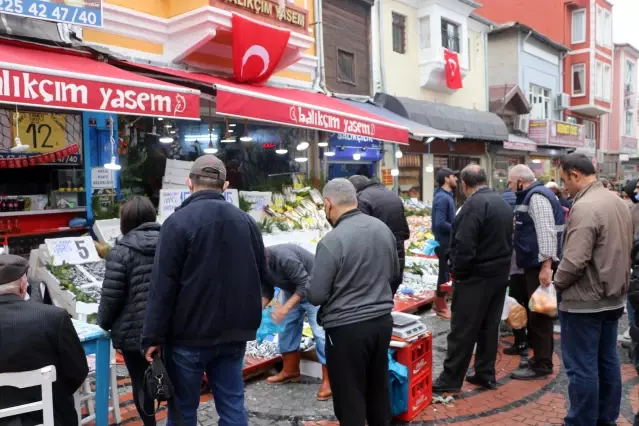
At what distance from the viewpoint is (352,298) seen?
322 centimetres

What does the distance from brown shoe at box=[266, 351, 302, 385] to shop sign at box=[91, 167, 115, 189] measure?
12.9 ft

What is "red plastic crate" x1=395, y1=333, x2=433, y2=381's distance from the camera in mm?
4055

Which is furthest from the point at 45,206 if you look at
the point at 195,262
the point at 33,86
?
the point at 195,262

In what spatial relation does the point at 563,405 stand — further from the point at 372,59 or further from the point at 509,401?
the point at 372,59

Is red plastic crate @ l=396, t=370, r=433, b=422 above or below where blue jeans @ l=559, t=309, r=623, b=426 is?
below

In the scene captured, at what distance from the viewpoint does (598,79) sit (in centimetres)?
2767

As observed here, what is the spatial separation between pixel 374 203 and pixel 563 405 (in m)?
2.57

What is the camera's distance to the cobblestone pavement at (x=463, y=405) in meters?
4.18

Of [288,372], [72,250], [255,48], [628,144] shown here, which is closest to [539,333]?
[288,372]

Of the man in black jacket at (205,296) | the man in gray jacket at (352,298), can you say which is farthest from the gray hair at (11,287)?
the man in gray jacket at (352,298)

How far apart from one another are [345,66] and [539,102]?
13495 mm

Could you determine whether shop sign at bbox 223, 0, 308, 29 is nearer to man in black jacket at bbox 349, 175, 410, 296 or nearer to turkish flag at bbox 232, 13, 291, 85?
turkish flag at bbox 232, 13, 291, 85

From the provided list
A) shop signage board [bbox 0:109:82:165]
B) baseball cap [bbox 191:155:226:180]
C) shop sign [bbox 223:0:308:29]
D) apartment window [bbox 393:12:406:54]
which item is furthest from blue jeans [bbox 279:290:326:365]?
apartment window [bbox 393:12:406:54]

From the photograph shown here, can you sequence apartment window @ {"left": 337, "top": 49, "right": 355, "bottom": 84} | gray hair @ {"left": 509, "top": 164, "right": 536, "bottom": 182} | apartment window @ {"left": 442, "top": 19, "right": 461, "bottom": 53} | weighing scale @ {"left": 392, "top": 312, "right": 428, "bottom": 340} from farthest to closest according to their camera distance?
apartment window @ {"left": 442, "top": 19, "right": 461, "bottom": 53}
apartment window @ {"left": 337, "top": 49, "right": 355, "bottom": 84}
gray hair @ {"left": 509, "top": 164, "right": 536, "bottom": 182}
weighing scale @ {"left": 392, "top": 312, "right": 428, "bottom": 340}
